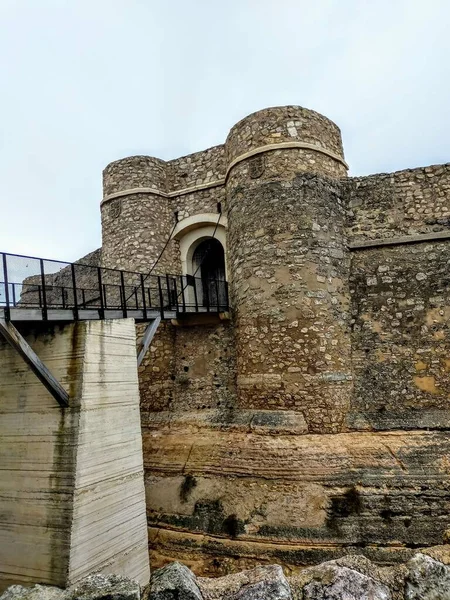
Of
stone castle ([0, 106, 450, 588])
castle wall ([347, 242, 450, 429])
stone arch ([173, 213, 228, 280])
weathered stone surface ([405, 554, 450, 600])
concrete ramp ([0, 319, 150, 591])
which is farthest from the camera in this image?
stone arch ([173, 213, 228, 280])

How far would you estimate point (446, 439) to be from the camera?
6582 millimetres

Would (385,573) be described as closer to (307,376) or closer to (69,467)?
(69,467)

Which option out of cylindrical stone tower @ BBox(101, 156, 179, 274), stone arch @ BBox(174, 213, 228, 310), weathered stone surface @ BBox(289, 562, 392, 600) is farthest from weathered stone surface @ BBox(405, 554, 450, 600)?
cylindrical stone tower @ BBox(101, 156, 179, 274)

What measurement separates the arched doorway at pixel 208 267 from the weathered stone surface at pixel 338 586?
764 cm

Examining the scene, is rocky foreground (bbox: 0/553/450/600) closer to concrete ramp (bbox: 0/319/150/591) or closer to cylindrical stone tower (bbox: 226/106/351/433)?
concrete ramp (bbox: 0/319/150/591)

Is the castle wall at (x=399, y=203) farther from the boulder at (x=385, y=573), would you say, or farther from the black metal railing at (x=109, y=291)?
the boulder at (x=385, y=573)

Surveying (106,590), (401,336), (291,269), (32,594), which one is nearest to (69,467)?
(32,594)

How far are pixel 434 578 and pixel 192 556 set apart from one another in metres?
4.84

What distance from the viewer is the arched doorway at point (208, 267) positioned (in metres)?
10.1

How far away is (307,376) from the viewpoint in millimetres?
7141

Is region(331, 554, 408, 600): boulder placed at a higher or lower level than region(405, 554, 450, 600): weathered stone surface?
lower

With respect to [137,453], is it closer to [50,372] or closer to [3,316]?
[50,372]

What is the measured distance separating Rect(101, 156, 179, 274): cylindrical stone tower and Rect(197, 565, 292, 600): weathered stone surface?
24.9 feet

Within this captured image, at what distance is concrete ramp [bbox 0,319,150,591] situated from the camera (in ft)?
16.0
